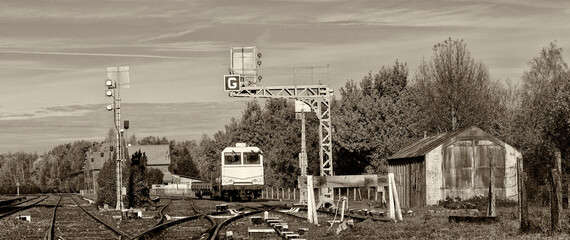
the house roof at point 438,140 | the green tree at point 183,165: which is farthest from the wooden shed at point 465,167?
the green tree at point 183,165

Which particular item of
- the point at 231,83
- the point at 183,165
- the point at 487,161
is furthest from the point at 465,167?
the point at 183,165

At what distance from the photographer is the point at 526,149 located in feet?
220

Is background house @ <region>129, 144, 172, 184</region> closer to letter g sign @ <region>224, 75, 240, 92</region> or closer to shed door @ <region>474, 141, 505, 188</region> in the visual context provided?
letter g sign @ <region>224, 75, 240, 92</region>

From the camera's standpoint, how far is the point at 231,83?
1670 inches

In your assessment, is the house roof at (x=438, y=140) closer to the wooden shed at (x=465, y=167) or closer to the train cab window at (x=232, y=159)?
the wooden shed at (x=465, y=167)

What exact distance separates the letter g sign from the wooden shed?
9.37m

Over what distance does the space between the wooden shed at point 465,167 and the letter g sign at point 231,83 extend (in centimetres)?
937

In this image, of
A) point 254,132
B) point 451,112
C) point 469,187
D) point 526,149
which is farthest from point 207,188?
point 254,132

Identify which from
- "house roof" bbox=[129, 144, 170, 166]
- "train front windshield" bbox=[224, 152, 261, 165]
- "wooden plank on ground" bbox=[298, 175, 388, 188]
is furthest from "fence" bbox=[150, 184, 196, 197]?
"wooden plank on ground" bbox=[298, 175, 388, 188]

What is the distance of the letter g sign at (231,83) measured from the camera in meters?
42.4

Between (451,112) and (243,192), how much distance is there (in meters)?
23.6

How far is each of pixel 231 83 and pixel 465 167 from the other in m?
11.7

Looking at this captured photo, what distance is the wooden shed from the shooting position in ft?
129

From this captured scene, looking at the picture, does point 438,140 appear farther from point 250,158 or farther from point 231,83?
point 250,158
